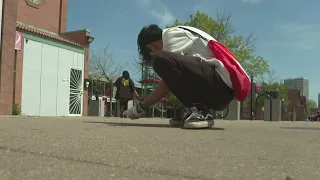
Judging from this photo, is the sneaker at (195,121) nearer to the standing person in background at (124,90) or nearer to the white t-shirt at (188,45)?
the white t-shirt at (188,45)

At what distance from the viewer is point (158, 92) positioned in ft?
13.9

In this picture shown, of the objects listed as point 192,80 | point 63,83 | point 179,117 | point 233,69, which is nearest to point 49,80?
point 63,83

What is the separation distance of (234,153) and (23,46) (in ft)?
52.8

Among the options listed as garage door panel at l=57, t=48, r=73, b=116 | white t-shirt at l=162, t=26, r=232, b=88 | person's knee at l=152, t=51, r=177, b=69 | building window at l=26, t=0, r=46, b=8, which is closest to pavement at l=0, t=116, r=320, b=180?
person's knee at l=152, t=51, r=177, b=69

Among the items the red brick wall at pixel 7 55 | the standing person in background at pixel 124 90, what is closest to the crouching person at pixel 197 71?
the standing person in background at pixel 124 90

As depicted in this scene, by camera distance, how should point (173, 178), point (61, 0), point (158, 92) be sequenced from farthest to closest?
point (61, 0) → point (158, 92) → point (173, 178)

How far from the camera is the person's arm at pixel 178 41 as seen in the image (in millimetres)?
3975

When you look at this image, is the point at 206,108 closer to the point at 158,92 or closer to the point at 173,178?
the point at 158,92

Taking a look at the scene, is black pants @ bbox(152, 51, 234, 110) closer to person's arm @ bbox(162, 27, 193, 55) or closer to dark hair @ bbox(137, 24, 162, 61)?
person's arm @ bbox(162, 27, 193, 55)

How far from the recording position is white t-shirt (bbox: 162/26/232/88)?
395 centimetres

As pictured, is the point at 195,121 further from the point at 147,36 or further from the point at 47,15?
the point at 47,15

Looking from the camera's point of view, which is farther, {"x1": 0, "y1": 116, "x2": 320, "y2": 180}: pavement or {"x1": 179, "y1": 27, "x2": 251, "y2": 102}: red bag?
{"x1": 179, "y1": 27, "x2": 251, "y2": 102}: red bag

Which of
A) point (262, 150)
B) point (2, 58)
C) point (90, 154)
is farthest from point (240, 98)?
point (2, 58)

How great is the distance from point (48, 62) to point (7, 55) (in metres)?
7.25
